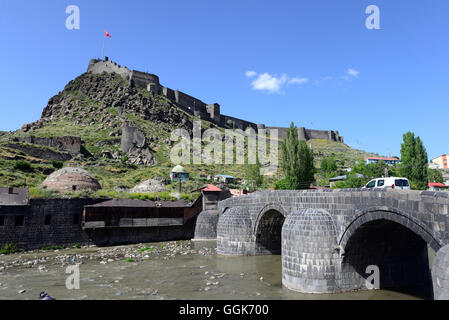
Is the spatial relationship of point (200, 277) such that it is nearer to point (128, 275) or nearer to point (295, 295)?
point (128, 275)

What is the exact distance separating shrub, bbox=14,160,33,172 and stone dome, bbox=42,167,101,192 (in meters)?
18.3

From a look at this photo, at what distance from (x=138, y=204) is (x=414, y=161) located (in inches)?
1244

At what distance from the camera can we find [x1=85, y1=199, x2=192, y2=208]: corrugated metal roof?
26641mm

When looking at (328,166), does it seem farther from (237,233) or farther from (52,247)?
(52,247)

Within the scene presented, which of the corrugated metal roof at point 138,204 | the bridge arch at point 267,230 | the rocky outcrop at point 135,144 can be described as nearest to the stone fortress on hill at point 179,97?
the rocky outcrop at point 135,144

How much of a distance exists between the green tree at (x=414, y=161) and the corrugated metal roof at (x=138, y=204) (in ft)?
82.9

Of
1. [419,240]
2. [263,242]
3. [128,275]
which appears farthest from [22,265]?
[419,240]

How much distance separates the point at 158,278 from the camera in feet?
50.9

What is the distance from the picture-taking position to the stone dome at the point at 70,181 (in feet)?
102

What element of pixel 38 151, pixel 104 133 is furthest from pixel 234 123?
pixel 38 151

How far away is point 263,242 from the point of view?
21062 mm

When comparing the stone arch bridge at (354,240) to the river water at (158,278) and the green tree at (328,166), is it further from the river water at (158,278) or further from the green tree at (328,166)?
the green tree at (328,166)
